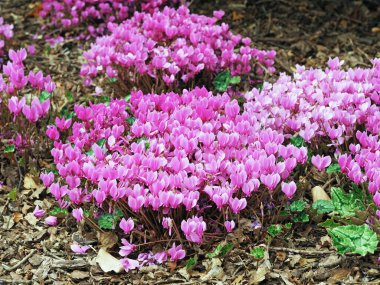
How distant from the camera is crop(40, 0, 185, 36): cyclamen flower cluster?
18.8ft

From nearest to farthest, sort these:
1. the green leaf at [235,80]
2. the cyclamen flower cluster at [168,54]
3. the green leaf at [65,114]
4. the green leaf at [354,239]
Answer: the green leaf at [354,239], the green leaf at [65,114], the cyclamen flower cluster at [168,54], the green leaf at [235,80]

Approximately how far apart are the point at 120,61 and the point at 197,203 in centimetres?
159

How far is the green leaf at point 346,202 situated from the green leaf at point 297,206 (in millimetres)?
173

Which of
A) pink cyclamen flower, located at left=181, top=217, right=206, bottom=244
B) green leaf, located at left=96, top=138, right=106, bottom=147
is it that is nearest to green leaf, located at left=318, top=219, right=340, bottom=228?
pink cyclamen flower, located at left=181, top=217, right=206, bottom=244

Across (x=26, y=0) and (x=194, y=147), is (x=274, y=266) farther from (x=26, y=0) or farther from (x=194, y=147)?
(x=26, y=0)

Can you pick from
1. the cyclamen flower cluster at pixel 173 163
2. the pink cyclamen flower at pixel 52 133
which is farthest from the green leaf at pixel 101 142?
the pink cyclamen flower at pixel 52 133

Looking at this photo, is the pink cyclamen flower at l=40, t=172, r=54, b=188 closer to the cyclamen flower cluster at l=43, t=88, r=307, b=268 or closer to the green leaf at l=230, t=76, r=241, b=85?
the cyclamen flower cluster at l=43, t=88, r=307, b=268

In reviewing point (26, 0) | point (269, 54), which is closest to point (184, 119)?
point (269, 54)

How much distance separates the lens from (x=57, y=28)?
6.11 m

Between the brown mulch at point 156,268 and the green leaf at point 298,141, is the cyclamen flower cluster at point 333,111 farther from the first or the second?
the brown mulch at point 156,268

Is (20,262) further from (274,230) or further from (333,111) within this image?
(333,111)

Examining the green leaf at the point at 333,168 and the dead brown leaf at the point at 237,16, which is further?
the dead brown leaf at the point at 237,16

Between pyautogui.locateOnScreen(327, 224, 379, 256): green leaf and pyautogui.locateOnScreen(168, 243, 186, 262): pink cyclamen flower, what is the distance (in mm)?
805

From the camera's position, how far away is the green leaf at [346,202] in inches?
131
